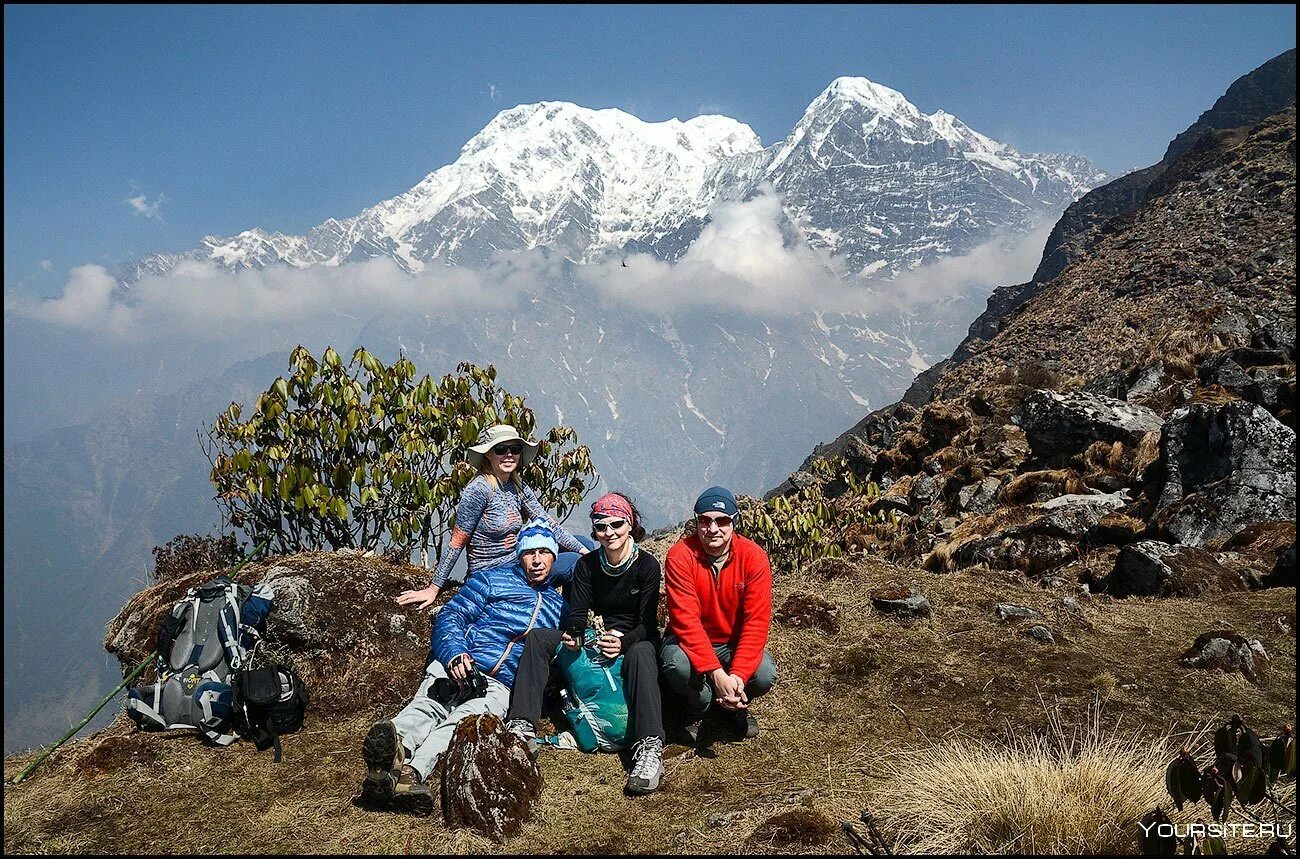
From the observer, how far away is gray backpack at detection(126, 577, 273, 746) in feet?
19.5

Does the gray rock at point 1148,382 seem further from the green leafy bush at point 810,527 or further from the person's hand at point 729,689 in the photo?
the person's hand at point 729,689

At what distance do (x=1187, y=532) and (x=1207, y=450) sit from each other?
4.97 ft

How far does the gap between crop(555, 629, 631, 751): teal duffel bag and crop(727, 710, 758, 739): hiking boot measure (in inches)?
38.6

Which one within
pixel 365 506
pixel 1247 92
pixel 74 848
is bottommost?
pixel 74 848

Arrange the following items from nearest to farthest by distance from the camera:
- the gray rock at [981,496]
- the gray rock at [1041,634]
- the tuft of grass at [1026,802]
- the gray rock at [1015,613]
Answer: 1. the tuft of grass at [1026,802]
2. the gray rock at [1041,634]
3. the gray rock at [1015,613]
4. the gray rock at [981,496]

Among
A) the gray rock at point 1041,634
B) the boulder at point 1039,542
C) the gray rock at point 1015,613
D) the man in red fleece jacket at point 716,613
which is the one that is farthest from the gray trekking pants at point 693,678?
the boulder at point 1039,542

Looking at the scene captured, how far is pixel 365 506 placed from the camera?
9.18 meters

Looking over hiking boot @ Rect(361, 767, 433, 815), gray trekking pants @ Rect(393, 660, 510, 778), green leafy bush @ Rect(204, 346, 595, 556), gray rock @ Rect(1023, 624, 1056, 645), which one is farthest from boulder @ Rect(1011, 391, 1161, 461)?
hiking boot @ Rect(361, 767, 433, 815)

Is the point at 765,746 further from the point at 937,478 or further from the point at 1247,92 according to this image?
the point at 1247,92

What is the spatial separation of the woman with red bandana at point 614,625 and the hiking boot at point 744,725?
2.43 ft

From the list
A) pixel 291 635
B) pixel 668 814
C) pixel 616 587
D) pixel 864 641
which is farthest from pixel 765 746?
pixel 291 635

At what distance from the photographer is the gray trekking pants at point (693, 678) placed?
555 centimetres

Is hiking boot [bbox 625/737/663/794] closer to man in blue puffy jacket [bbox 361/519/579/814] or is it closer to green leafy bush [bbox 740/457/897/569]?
man in blue puffy jacket [bbox 361/519/579/814]

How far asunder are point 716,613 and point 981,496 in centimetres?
1027
